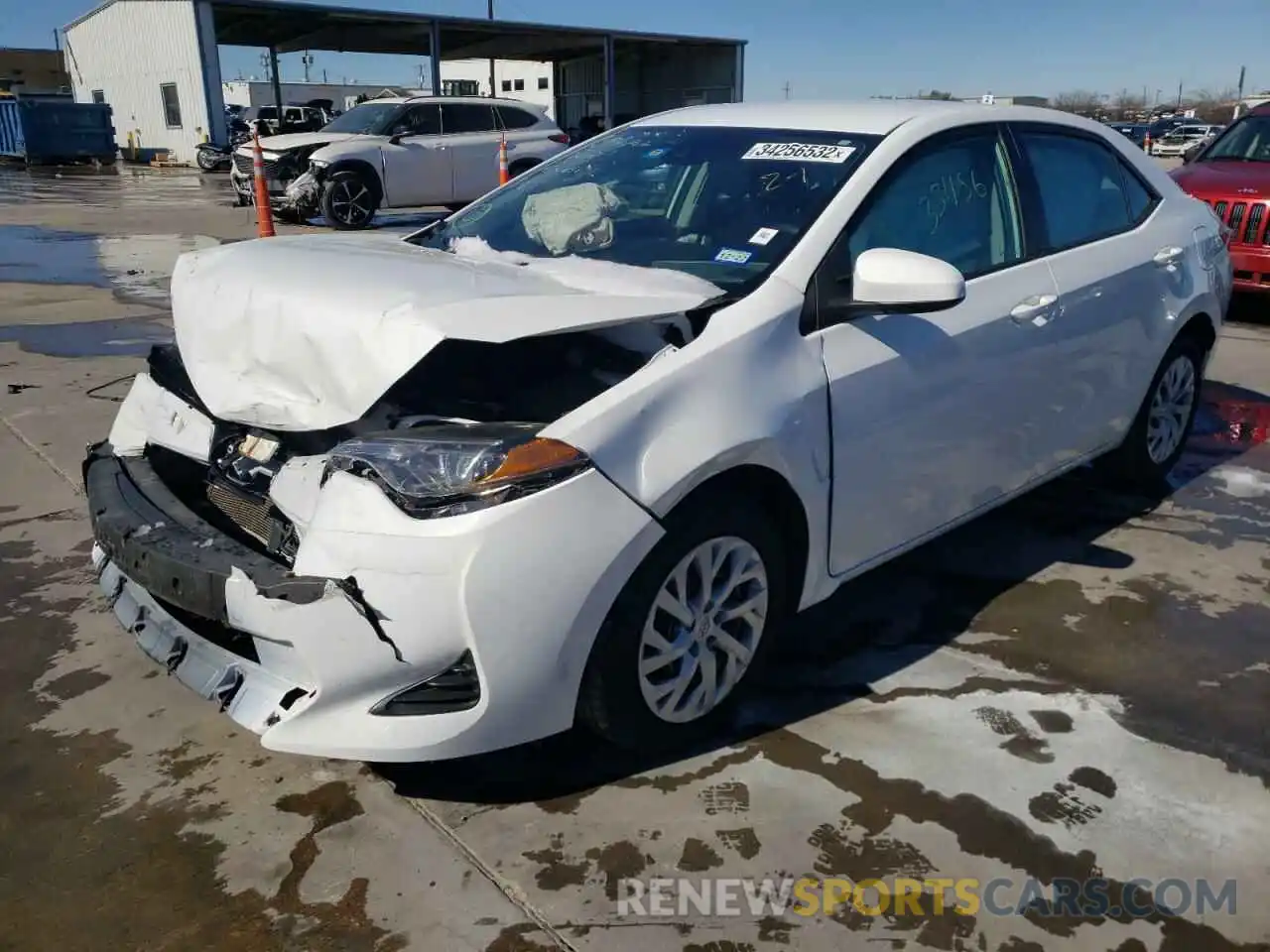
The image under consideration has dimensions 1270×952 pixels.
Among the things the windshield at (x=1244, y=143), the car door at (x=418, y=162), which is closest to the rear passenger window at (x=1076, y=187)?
the windshield at (x=1244, y=143)

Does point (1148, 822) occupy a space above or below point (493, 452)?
below

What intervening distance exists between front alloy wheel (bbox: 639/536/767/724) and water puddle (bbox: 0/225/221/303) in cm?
786

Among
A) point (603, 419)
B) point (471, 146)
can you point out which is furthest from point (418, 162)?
point (603, 419)

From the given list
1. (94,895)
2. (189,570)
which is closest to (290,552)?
(189,570)

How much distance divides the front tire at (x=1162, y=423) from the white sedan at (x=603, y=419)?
62cm

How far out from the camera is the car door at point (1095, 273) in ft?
12.0

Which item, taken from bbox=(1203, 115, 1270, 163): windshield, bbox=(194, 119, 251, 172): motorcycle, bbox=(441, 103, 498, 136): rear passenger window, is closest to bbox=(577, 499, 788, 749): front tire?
bbox=(1203, 115, 1270, 163): windshield

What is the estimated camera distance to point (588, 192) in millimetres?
3525

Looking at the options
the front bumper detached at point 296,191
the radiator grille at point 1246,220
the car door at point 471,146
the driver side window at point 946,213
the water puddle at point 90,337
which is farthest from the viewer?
the car door at point 471,146

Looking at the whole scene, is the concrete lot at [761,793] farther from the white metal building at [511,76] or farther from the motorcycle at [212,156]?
the white metal building at [511,76]

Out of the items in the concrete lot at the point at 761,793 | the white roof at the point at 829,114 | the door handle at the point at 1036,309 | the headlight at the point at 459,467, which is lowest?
the concrete lot at the point at 761,793

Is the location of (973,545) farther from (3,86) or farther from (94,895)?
(3,86)

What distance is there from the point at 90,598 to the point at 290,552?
159cm

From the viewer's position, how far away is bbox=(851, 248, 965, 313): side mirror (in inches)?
107
